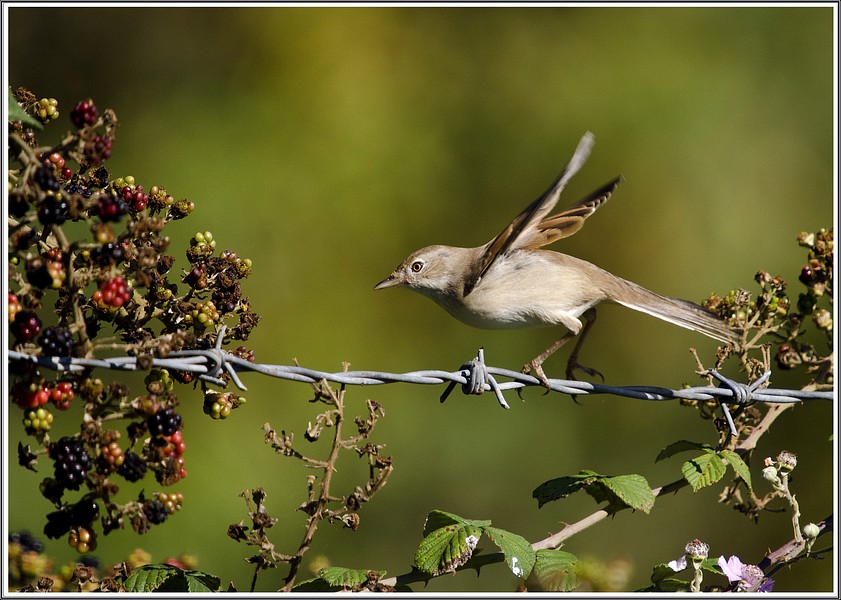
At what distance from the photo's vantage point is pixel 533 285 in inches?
153

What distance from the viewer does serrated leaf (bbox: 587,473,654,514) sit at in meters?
2.61

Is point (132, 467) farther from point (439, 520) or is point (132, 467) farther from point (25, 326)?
point (439, 520)

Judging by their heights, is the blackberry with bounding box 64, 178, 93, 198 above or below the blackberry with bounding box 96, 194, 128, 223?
above

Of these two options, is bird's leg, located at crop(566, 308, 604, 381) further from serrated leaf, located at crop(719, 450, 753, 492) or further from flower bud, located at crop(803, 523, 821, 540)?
flower bud, located at crop(803, 523, 821, 540)

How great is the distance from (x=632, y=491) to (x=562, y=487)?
250 millimetres

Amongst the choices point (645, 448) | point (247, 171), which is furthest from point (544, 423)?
point (247, 171)

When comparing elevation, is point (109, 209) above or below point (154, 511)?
above

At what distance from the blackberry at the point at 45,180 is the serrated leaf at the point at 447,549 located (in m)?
1.45

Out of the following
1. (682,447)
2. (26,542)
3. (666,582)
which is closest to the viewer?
(26,542)

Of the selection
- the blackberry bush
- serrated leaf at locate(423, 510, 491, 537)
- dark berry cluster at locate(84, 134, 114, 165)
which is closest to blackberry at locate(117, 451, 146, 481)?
the blackberry bush

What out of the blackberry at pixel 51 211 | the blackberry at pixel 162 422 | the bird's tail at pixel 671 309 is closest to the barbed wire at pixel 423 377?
the blackberry at pixel 162 422

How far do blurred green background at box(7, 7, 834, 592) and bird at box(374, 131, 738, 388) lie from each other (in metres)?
1.82

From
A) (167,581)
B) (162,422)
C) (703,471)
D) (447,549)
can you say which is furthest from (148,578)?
(703,471)

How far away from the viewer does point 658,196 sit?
6793 mm
